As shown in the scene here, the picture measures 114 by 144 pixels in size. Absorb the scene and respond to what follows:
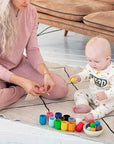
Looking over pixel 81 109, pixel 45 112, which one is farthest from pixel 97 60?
pixel 45 112

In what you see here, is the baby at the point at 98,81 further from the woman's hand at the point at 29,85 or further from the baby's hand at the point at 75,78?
the woman's hand at the point at 29,85

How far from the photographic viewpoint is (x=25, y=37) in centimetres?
213

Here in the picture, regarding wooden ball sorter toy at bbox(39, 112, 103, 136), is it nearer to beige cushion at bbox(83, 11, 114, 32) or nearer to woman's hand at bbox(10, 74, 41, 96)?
woman's hand at bbox(10, 74, 41, 96)

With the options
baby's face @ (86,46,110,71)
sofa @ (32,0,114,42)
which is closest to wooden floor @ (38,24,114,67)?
sofa @ (32,0,114,42)

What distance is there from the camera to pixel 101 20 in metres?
2.61

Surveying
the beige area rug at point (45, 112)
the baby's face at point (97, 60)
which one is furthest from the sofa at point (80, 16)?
the baby's face at point (97, 60)

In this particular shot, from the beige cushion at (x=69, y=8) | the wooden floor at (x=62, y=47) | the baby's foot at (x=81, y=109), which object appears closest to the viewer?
the baby's foot at (x=81, y=109)

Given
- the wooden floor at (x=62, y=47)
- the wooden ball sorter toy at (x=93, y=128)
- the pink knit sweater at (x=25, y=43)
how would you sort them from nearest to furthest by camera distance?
the wooden ball sorter toy at (x=93, y=128) → the pink knit sweater at (x=25, y=43) → the wooden floor at (x=62, y=47)

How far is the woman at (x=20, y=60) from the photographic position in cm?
189

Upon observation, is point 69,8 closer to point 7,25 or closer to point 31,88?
point 7,25

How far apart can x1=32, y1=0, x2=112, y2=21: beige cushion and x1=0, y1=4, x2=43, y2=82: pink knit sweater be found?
69 centimetres

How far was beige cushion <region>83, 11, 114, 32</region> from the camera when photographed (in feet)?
8.45

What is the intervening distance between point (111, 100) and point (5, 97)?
630 mm

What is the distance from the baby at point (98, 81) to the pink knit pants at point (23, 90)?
12 centimetres
